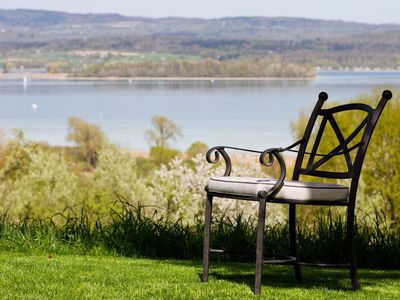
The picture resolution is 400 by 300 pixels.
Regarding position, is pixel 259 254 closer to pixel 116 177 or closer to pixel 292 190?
pixel 292 190

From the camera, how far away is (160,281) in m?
5.78

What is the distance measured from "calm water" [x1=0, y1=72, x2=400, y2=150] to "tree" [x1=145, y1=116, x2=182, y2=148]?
1.09m

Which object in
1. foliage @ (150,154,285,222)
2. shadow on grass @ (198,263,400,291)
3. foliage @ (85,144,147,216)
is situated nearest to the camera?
shadow on grass @ (198,263,400,291)

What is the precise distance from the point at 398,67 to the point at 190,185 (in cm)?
11114

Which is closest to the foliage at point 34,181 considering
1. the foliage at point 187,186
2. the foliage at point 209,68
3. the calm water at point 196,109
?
the foliage at point 187,186

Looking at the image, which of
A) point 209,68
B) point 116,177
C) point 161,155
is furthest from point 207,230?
point 209,68

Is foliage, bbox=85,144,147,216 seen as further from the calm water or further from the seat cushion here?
the seat cushion

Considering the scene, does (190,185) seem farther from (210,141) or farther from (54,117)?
(54,117)

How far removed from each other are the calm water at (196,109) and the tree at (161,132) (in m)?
1.09

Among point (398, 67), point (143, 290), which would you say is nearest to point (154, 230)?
Answer: point (143, 290)

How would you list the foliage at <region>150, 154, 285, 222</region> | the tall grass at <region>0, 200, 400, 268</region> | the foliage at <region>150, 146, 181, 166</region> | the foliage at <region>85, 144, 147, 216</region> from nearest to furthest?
the tall grass at <region>0, 200, 400, 268</region> < the foliage at <region>150, 154, 285, 222</region> < the foliage at <region>85, 144, 147, 216</region> < the foliage at <region>150, 146, 181, 166</region>

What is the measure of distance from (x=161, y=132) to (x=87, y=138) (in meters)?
15.5

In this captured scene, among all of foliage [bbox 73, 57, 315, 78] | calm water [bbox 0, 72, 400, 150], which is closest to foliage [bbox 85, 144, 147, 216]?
calm water [bbox 0, 72, 400, 150]

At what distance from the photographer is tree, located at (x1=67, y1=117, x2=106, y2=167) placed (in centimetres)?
8388
